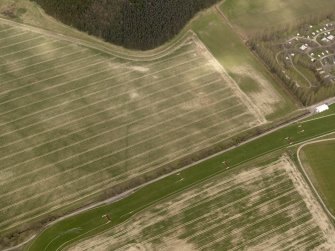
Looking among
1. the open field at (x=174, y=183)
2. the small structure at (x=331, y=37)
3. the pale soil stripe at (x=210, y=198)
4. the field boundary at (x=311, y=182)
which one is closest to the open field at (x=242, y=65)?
the open field at (x=174, y=183)

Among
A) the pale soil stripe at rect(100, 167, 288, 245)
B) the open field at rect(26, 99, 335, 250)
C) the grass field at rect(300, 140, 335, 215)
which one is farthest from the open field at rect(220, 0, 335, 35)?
the pale soil stripe at rect(100, 167, 288, 245)

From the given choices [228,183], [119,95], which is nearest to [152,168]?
[228,183]

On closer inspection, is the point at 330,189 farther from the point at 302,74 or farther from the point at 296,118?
the point at 302,74

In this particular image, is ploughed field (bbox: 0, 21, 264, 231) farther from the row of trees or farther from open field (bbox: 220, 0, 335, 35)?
open field (bbox: 220, 0, 335, 35)

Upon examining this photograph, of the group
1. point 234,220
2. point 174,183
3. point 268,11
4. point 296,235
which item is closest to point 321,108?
point 296,235

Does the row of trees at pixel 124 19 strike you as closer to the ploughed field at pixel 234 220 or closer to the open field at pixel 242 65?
the open field at pixel 242 65

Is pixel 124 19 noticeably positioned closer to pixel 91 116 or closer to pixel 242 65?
pixel 91 116

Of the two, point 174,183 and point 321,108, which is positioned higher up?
point 321,108
